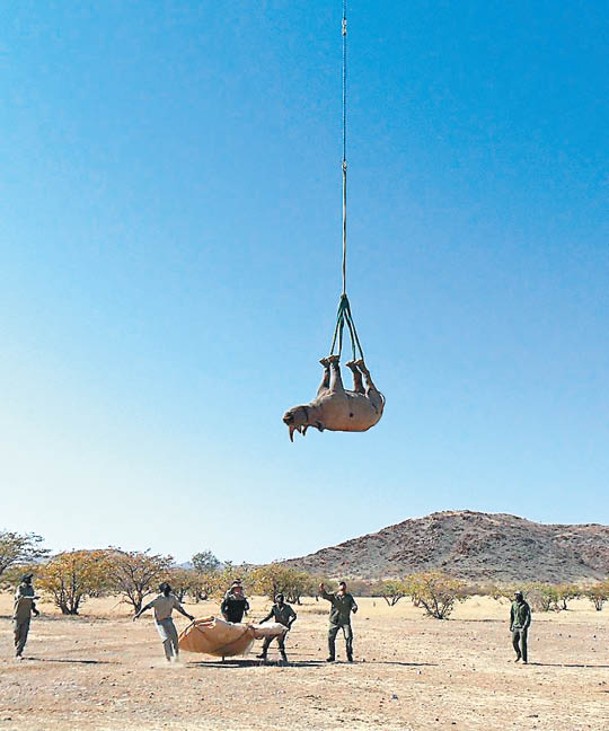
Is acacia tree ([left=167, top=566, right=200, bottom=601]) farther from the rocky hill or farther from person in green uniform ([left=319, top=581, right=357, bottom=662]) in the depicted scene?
the rocky hill

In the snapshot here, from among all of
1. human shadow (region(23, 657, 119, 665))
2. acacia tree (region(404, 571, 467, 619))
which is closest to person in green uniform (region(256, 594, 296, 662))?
human shadow (region(23, 657, 119, 665))

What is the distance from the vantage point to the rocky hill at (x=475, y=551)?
10375cm

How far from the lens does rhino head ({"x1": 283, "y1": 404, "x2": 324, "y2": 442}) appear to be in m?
11.5

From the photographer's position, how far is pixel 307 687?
14.4m

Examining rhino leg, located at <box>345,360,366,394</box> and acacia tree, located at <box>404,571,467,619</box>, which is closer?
rhino leg, located at <box>345,360,366,394</box>

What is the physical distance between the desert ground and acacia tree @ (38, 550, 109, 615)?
11.0 meters

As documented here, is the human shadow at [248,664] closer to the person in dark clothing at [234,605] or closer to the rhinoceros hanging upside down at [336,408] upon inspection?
the person in dark clothing at [234,605]

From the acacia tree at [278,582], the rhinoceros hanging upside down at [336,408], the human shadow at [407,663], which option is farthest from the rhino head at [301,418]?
the acacia tree at [278,582]

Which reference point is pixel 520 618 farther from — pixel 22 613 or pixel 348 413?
pixel 22 613

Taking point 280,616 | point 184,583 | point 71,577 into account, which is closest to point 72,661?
point 280,616

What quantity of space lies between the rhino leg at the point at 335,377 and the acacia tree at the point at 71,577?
27.4 metres

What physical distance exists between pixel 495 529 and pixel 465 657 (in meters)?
104

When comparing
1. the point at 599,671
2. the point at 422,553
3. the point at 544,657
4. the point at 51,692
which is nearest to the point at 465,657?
the point at 544,657

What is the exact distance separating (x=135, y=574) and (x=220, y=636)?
79.6 ft
